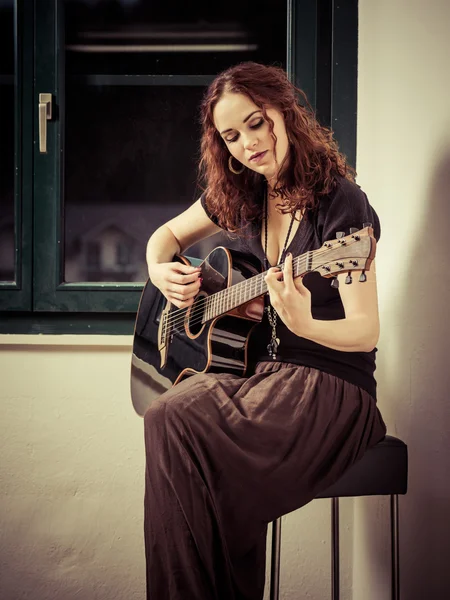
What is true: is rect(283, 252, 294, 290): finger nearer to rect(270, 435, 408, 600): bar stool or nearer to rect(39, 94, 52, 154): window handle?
rect(270, 435, 408, 600): bar stool

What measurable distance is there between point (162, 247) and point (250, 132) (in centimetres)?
44

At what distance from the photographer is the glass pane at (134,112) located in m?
2.16

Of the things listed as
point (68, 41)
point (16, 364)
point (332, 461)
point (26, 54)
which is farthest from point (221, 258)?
point (68, 41)

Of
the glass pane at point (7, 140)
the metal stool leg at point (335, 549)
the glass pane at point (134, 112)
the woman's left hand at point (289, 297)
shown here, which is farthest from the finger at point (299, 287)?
the glass pane at point (7, 140)

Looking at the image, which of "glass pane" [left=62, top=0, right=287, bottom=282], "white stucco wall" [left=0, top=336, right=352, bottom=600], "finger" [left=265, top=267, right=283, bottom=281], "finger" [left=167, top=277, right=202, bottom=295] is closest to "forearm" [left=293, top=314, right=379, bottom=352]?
"finger" [left=265, top=267, right=283, bottom=281]

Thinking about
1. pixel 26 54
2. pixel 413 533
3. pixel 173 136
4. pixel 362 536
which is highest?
pixel 26 54

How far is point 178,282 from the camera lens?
1.47 m

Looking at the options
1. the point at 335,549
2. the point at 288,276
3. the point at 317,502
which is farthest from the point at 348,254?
the point at 317,502

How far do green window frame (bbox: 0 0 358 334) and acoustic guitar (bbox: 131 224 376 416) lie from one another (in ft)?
1.20

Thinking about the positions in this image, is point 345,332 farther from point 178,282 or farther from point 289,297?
point 178,282

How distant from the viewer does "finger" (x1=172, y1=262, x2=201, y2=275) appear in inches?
57.2

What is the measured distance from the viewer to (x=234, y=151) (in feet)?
4.57

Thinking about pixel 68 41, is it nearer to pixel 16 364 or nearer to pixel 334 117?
pixel 334 117

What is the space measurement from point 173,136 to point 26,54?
0.54m
